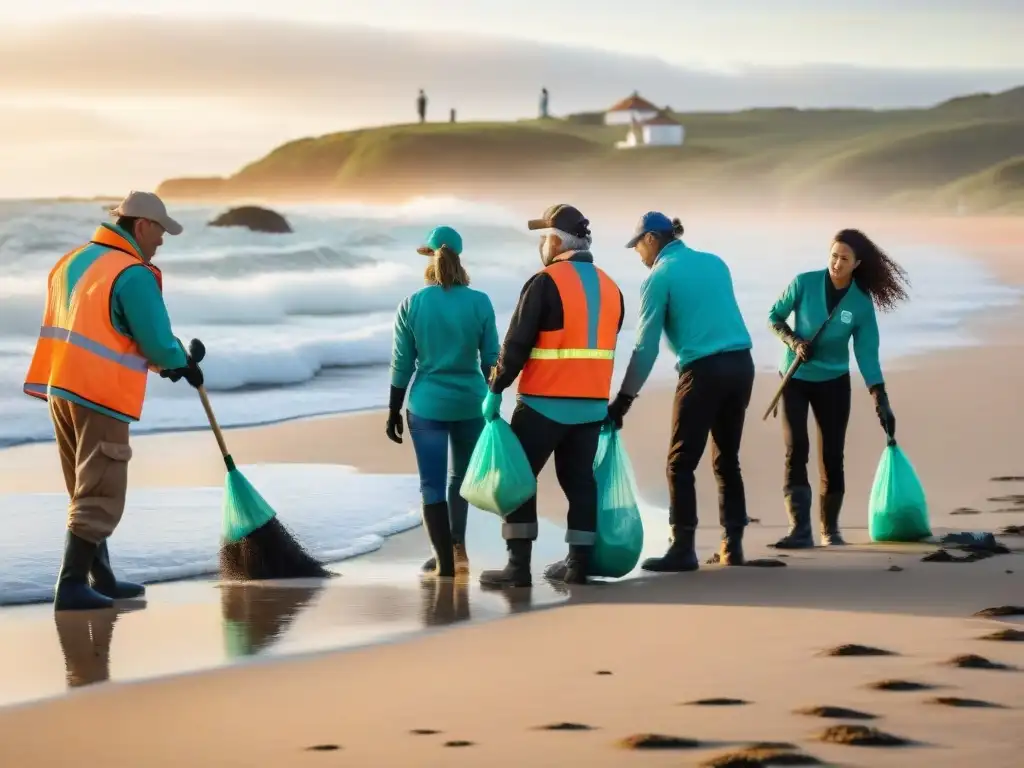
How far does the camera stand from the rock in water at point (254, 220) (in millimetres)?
64375

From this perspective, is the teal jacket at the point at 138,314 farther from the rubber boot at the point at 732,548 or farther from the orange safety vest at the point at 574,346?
the rubber boot at the point at 732,548

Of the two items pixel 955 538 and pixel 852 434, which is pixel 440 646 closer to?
pixel 955 538

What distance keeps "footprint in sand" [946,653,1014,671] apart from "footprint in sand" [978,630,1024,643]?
0.37 metres

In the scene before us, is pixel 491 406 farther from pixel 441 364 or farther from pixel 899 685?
pixel 899 685

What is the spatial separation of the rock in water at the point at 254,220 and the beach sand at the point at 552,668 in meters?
56.1

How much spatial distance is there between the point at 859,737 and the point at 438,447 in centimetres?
341

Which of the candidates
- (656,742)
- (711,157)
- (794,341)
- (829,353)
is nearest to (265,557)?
(794,341)

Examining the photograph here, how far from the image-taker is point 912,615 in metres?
6.64

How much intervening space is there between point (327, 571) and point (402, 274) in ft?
109

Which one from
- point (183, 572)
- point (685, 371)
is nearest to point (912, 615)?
point (685, 371)

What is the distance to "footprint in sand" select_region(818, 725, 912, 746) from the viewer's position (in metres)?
4.74

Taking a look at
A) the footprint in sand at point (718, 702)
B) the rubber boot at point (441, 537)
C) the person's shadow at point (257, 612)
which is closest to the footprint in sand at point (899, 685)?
the footprint in sand at point (718, 702)

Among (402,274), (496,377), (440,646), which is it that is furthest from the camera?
(402,274)

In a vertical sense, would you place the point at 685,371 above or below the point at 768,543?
above
